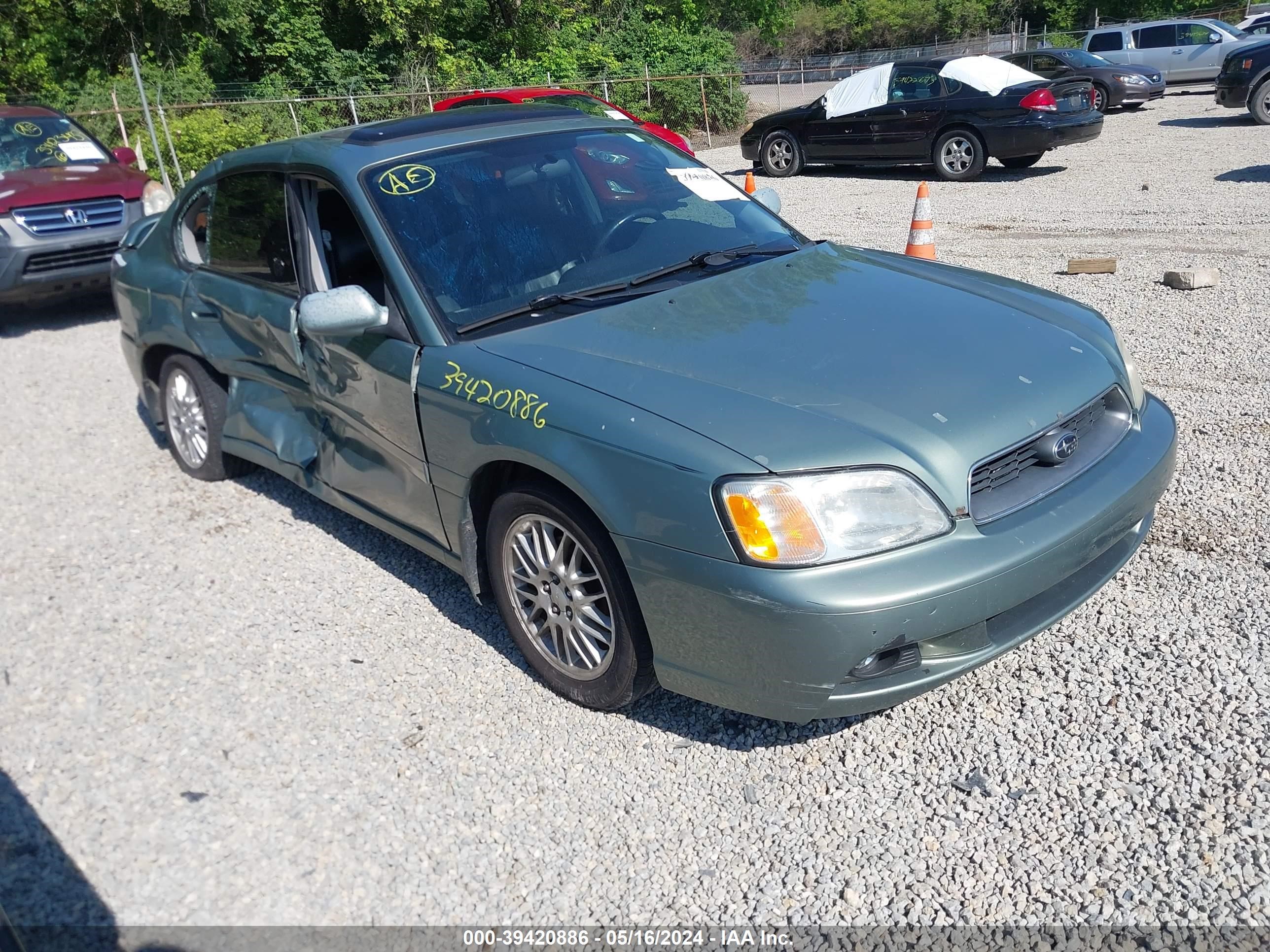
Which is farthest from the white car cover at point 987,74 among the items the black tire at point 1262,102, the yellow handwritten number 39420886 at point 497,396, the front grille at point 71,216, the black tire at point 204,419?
the yellow handwritten number 39420886 at point 497,396

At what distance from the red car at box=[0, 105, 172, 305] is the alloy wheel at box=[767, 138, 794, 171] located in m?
Answer: 8.53

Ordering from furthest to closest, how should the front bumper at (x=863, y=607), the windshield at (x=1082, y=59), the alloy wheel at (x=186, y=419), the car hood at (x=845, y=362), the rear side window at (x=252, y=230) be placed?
the windshield at (x=1082, y=59), the alloy wheel at (x=186, y=419), the rear side window at (x=252, y=230), the car hood at (x=845, y=362), the front bumper at (x=863, y=607)

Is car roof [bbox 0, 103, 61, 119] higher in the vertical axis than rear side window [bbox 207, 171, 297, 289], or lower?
higher

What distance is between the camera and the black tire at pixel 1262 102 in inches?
626

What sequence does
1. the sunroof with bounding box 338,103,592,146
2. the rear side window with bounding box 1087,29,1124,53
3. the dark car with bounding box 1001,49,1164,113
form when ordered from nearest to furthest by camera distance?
the sunroof with bounding box 338,103,592,146
the dark car with bounding box 1001,49,1164,113
the rear side window with bounding box 1087,29,1124,53

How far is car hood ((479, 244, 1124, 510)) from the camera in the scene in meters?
2.70

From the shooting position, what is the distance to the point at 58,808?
307 cm

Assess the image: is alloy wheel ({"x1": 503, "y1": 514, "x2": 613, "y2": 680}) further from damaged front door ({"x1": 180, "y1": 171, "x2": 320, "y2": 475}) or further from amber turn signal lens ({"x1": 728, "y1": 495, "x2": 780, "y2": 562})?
damaged front door ({"x1": 180, "y1": 171, "x2": 320, "y2": 475})

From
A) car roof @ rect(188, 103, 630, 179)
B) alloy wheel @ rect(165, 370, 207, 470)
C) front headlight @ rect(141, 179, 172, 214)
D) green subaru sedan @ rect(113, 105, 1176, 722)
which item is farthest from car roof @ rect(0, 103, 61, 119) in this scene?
car roof @ rect(188, 103, 630, 179)

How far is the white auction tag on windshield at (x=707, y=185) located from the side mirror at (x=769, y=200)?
82mm

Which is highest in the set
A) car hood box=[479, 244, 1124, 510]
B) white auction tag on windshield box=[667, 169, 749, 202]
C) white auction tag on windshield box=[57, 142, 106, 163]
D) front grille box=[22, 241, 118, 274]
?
white auction tag on windshield box=[57, 142, 106, 163]

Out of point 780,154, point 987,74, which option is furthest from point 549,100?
point 987,74

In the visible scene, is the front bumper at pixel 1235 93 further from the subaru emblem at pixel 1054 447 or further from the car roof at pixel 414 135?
the subaru emblem at pixel 1054 447

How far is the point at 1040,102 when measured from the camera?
12.4m
